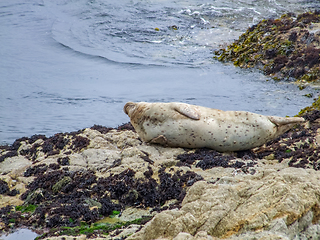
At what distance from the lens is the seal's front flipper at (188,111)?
6.97 m

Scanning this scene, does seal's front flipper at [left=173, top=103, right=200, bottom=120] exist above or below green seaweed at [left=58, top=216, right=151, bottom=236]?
above

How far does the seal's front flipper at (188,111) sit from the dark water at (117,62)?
4.55m


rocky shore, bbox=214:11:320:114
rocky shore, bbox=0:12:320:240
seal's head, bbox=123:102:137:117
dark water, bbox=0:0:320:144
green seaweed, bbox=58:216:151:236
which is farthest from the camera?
rocky shore, bbox=214:11:320:114

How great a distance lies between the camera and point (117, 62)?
16156 millimetres

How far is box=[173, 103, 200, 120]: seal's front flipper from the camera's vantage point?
6.97m

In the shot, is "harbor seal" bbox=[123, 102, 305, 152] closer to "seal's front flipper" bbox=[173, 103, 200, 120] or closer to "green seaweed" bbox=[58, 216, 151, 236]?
→ "seal's front flipper" bbox=[173, 103, 200, 120]

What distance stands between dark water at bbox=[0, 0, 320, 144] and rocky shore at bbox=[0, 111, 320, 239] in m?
3.77

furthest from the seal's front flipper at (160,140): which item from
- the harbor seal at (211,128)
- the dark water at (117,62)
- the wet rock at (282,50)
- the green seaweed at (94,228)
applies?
the wet rock at (282,50)

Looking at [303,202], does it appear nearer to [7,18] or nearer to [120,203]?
[120,203]

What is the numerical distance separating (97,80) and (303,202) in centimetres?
1226

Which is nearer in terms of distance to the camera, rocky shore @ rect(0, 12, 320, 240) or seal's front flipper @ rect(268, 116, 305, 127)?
rocky shore @ rect(0, 12, 320, 240)

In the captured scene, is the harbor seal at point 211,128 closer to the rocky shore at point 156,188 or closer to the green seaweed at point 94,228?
the rocky shore at point 156,188

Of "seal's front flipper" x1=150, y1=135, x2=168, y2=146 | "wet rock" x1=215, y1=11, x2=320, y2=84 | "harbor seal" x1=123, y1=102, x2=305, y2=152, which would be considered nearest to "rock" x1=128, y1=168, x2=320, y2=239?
"harbor seal" x1=123, y1=102, x2=305, y2=152

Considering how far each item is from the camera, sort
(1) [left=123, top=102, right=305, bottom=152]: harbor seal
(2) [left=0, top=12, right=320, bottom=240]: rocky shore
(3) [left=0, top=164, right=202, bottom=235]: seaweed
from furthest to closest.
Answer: (1) [left=123, top=102, right=305, bottom=152]: harbor seal → (3) [left=0, top=164, right=202, bottom=235]: seaweed → (2) [left=0, top=12, right=320, bottom=240]: rocky shore
